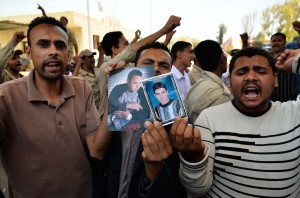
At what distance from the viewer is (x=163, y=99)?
112 centimetres

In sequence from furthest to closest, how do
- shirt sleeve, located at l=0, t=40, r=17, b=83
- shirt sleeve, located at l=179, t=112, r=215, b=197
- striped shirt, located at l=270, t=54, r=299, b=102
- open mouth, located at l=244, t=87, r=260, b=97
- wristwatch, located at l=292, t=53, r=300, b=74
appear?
striped shirt, located at l=270, t=54, r=299, b=102 < shirt sleeve, located at l=0, t=40, r=17, b=83 < wristwatch, located at l=292, t=53, r=300, b=74 < open mouth, located at l=244, t=87, r=260, b=97 < shirt sleeve, located at l=179, t=112, r=215, b=197

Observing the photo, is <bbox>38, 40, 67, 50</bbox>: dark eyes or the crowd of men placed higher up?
<bbox>38, 40, 67, 50</bbox>: dark eyes

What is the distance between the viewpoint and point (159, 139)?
109 centimetres

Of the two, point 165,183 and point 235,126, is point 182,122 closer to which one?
point 165,183

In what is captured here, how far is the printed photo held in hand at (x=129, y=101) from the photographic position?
4.19 ft

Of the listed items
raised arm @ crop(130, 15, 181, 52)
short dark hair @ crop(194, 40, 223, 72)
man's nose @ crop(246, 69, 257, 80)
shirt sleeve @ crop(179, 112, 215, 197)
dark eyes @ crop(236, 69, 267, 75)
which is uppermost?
raised arm @ crop(130, 15, 181, 52)

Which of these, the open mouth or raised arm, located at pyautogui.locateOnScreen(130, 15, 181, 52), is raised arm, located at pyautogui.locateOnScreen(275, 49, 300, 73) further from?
raised arm, located at pyautogui.locateOnScreen(130, 15, 181, 52)

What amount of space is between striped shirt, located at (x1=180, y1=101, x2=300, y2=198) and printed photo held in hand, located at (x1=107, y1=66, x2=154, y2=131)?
0.45 metres

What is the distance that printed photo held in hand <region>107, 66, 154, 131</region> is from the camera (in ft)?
4.19

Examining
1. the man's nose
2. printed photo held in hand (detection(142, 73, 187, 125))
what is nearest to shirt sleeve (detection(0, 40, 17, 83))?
printed photo held in hand (detection(142, 73, 187, 125))

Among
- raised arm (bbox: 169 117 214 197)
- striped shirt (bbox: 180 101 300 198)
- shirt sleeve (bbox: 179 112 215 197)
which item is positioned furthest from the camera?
striped shirt (bbox: 180 101 300 198)

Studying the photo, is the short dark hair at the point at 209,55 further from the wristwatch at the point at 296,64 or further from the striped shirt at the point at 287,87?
the striped shirt at the point at 287,87

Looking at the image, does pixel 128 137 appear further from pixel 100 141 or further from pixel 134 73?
pixel 134 73

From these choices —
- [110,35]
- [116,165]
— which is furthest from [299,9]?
[116,165]
